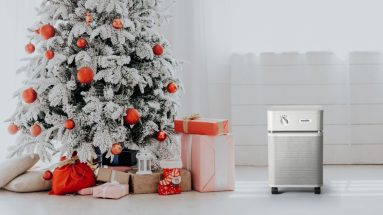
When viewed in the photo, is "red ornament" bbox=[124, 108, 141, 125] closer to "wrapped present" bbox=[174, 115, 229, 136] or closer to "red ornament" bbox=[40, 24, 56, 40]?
"wrapped present" bbox=[174, 115, 229, 136]

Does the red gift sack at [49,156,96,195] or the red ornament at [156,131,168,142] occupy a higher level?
the red ornament at [156,131,168,142]

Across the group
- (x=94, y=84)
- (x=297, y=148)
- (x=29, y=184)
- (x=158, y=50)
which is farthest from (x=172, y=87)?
(x=29, y=184)

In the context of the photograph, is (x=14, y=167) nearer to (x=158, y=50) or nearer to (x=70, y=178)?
(x=70, y=178)

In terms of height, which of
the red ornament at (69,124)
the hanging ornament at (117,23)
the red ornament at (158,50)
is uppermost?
the hanging ornament at (117,23)

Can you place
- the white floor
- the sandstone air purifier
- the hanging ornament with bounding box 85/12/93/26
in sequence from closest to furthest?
the white floor < the sandstone air purifier < the hanging ornament with bounding box 85/12/93/26

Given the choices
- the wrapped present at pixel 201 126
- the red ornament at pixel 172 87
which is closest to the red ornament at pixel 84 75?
the red ornament at pixel 172 87

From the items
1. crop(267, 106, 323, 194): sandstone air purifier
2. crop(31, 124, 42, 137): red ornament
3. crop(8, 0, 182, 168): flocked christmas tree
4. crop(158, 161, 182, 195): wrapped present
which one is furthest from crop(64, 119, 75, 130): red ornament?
crop(267, 106, 323, 194): sandstone air purifier

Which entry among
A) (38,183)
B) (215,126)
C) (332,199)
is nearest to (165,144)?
(215,126)

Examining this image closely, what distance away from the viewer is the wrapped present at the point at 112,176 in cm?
359

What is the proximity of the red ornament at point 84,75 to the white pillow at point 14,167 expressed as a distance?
626 mm

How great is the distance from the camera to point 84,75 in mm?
3529

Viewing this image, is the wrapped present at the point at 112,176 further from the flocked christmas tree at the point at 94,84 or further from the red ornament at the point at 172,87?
the red ornament at the point at 172,87

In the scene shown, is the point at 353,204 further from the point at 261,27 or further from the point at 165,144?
the point at 261,27

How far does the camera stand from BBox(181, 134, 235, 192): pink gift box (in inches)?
141
